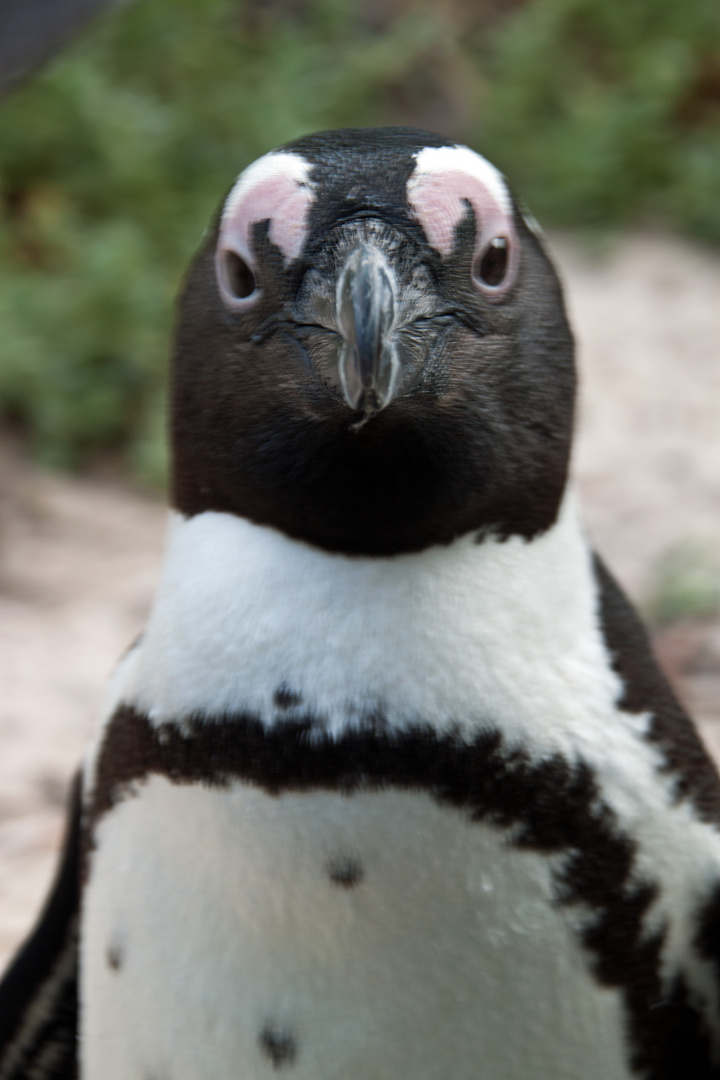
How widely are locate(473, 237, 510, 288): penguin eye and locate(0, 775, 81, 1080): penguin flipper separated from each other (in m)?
0.86

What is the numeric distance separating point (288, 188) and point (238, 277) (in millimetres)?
110

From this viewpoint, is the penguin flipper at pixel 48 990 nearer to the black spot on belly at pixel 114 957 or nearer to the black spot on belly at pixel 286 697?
the black spot on belly at pixel 114 957

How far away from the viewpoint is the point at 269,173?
1.22 meters

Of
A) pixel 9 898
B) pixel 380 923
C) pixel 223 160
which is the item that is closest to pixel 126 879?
pixel 380 923

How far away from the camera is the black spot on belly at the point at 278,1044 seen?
49.1 inches

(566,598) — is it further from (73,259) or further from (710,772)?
(73,259)

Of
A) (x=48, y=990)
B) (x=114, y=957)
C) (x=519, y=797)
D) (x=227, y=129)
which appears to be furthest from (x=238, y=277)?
(x=227, y=129)

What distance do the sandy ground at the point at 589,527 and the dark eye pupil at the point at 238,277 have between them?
4.48 ft

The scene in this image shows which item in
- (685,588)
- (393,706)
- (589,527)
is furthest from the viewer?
(589,527)

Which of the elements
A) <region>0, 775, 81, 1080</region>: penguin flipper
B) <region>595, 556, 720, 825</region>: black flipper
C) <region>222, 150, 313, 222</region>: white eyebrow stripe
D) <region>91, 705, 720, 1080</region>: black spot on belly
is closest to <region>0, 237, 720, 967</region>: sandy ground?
<region>0, 775, 81, 1080</region>: penguin flipper

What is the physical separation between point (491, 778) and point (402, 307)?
0.43 metres

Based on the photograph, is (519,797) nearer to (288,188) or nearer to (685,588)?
(288,188)

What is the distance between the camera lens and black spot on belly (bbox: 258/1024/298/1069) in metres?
1.25

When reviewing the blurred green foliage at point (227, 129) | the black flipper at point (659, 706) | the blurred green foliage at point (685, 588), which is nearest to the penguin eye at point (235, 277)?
the black flipper at point (659, 706)
